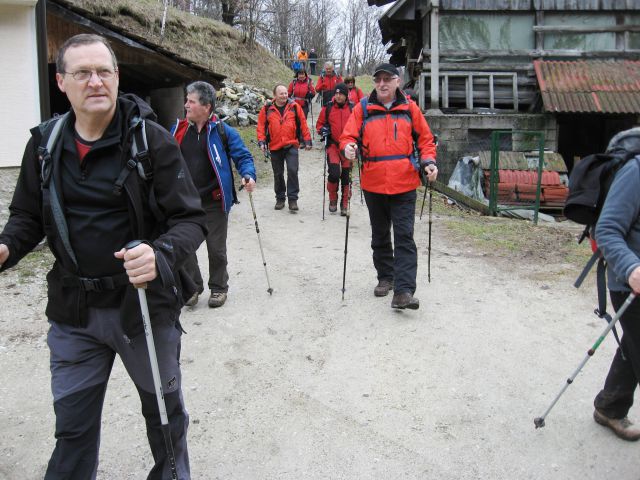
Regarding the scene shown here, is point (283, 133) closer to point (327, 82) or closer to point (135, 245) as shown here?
point (327, 82)

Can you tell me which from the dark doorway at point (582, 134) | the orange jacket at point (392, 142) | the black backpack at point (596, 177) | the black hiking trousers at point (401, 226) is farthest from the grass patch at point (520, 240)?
the dark doorway at point (582, 134)

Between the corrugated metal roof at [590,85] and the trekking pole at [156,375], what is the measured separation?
45.1 feet

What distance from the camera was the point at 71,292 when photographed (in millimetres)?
2520

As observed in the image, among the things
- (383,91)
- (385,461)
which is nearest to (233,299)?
(383,91)

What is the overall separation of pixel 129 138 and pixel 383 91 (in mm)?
3510

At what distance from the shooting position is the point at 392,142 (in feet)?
18.4

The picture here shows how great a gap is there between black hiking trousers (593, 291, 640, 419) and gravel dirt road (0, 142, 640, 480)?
7.4 inches

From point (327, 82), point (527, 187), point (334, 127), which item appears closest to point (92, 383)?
point (334, 127)

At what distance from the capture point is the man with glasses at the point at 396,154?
559 centimetres

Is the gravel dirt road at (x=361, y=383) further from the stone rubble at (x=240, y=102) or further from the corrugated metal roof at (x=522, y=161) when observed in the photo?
the stone rubble at (x=240, y=102)

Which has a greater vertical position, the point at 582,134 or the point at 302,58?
the point at 302,58

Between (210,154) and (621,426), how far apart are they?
3.99 m

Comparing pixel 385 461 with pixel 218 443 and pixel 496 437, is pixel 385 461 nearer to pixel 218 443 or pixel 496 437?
pixel 496 437

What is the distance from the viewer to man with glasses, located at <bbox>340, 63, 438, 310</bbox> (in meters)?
5.59
